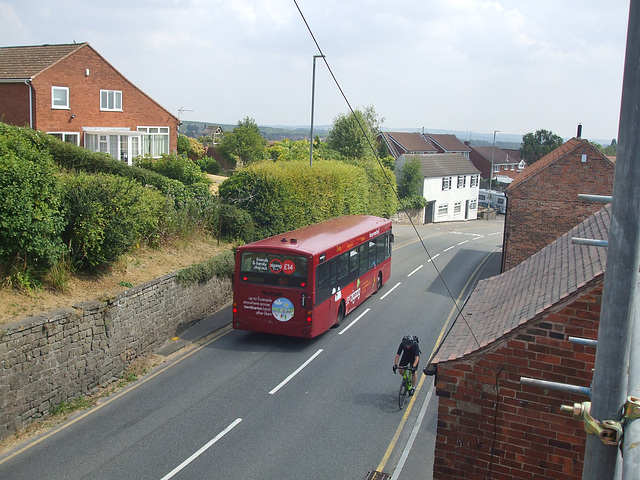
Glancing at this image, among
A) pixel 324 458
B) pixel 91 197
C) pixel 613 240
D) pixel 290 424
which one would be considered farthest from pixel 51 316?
pixel 613 240

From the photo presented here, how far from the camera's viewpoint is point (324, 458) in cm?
1040

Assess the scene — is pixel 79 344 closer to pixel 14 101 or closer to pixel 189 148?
pixel 14 101

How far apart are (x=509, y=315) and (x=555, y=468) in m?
2.02

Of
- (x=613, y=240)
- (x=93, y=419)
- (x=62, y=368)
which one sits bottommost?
(x=93, y=419)

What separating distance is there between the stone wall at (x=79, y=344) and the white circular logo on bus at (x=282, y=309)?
303 centimetres

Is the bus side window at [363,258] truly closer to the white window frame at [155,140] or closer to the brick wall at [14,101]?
the brick wall at [14,101]

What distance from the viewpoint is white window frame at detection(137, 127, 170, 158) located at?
121 feet

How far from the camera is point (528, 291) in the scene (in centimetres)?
862

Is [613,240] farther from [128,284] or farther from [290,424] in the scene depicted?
[128,284]

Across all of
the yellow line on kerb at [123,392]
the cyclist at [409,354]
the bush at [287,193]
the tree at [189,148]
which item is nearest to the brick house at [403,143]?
the tree at [189,148]

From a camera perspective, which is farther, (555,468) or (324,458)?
(324,458)

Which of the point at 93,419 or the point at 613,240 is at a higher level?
the point at 613,240

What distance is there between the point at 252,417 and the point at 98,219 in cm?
625

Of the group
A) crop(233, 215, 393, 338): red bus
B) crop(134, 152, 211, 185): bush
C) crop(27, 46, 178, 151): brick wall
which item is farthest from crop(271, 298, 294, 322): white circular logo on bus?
crop(27, 46, 178, 151): brick wall
